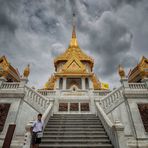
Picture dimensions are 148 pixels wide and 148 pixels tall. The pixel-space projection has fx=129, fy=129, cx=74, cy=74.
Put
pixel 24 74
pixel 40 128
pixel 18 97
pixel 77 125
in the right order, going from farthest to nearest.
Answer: pixel 24 74 → pixel 18 97 → pixel 77 125 → pixel 40 128

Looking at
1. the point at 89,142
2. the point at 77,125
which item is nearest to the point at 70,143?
the point at 89,142

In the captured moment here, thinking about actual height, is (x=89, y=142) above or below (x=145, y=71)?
below

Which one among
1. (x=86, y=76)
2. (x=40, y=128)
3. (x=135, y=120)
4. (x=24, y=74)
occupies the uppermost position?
(x=86, y=76)

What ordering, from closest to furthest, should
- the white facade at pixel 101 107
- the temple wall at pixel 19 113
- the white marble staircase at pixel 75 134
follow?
the white marble staircase at pixel 75 134 → the white facade at pixel 101 107 → the temple wall at pixel 19 113

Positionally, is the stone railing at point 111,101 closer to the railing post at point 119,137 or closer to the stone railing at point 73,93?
the stone railing at point 73,93

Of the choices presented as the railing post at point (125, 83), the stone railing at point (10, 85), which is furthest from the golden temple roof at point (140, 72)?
the stone railing at point (10, 85)

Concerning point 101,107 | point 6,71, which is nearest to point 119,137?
point 101,107

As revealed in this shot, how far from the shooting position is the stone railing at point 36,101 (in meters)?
11.0

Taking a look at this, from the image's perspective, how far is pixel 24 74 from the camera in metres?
12.7

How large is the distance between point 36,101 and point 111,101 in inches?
258

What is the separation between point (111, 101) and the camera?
11273 millimetres

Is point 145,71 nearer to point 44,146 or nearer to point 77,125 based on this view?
point 77,125

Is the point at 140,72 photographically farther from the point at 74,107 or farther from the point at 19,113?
the point at 19,113

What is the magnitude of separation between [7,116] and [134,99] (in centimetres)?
1090
